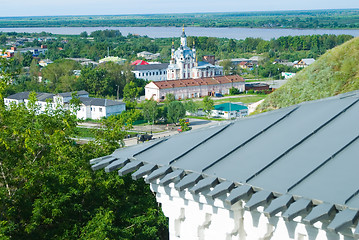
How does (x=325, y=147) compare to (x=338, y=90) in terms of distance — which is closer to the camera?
(x=325, y=147)

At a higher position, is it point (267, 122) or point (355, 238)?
point (267, 122)

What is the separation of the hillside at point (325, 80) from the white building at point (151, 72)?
178ft

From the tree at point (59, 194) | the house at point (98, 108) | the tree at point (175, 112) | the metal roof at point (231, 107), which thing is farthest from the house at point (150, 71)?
the tree at point (59, 194)

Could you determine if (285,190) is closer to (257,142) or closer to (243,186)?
(243,186)

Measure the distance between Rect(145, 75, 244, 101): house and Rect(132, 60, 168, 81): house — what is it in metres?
10.6

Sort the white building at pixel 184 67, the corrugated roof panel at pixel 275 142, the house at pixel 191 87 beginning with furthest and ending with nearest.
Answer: the white building at pixel 184 67, the house at pixel 191 87, the corrugated roof panel at pixel 275 142

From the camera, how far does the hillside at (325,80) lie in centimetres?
867

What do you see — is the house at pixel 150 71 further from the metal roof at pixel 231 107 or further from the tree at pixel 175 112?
the tree at pixel 175 112

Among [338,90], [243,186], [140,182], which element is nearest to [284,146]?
[243,186]

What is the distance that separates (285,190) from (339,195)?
0.85 feet

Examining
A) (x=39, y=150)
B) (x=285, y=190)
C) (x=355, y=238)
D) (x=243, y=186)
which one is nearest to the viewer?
(x=355, y=238)

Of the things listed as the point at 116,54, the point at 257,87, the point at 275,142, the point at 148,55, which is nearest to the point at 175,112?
the point at 257,87

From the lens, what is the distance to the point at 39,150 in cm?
1085

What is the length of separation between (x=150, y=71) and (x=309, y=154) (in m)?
63.5
